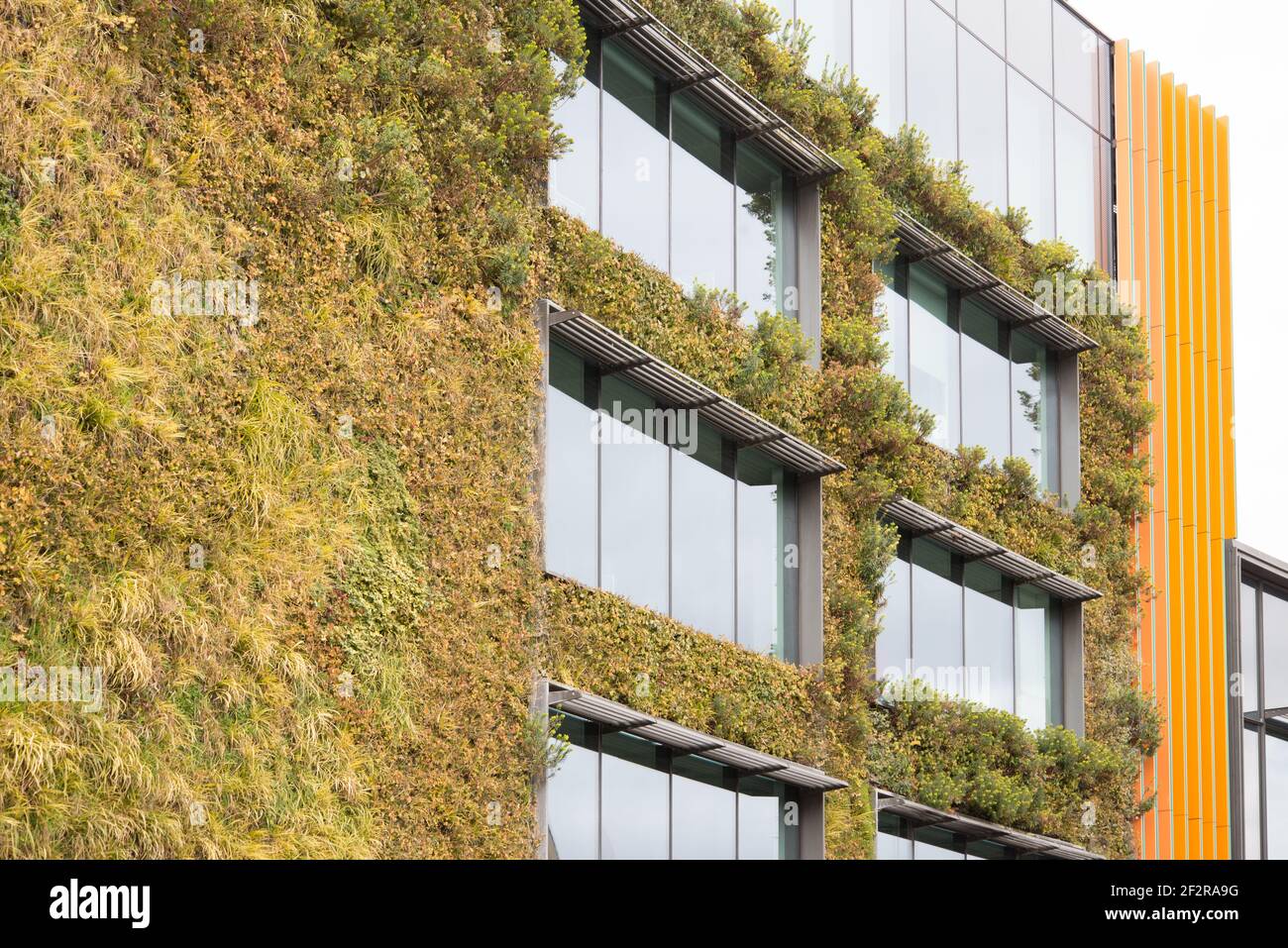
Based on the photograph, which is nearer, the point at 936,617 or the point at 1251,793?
the point at 936,617

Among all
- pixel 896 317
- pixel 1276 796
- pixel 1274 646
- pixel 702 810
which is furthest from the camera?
pixel 1274 646

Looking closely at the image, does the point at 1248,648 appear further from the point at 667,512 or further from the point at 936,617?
the point at 667,512

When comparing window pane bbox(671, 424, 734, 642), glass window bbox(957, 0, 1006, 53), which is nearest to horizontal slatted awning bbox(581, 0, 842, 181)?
window pane bbox(671, 424, 734, 642)

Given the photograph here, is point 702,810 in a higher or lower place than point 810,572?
lower

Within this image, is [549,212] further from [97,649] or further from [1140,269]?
[1140,269]

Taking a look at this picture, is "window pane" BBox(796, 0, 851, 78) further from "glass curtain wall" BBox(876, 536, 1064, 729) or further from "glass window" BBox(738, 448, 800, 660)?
"glass curtain wall" BBox(876, 536, 1064, 729)

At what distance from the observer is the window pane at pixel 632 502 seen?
19.1 metres

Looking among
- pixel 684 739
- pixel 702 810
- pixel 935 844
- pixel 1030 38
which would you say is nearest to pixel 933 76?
pixel 1030 38

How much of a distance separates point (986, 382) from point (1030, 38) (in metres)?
6.52

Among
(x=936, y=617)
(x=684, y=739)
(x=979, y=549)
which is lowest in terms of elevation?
(x=684, y=739)

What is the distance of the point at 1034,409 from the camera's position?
2828 centimetres

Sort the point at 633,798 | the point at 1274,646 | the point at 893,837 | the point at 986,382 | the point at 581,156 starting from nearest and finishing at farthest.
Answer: the point at 633,798 < the point at 581,156 < the point at 893,837 < the point at 986,382 < the point at 1274,646

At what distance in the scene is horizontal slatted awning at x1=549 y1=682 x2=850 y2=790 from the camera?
17.6 metres

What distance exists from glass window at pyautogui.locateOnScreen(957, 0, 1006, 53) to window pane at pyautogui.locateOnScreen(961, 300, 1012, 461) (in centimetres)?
470
